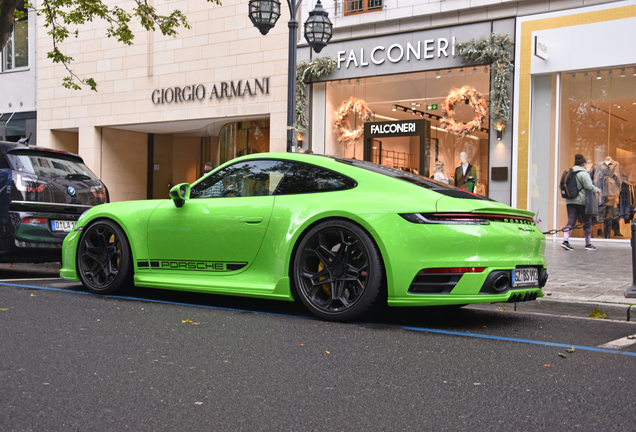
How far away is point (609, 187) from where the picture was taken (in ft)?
45.7

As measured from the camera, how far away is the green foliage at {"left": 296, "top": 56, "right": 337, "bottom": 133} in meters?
16.8

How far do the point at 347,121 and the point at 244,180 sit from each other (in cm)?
1160

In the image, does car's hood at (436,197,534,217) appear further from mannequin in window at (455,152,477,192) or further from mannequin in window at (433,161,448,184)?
mannequin in window at (455,152,477,192)

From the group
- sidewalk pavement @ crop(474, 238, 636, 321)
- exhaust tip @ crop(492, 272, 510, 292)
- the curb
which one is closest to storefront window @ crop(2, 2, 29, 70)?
sidewalk pavement @ crop(474, 238, 636, 321)

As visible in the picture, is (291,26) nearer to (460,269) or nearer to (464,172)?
(464,172)

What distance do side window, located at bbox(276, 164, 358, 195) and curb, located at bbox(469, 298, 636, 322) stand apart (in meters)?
2.02

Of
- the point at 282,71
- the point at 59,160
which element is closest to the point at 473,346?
the point at 59,160

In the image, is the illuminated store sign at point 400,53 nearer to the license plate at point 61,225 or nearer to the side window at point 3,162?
the license plate at point 61,225

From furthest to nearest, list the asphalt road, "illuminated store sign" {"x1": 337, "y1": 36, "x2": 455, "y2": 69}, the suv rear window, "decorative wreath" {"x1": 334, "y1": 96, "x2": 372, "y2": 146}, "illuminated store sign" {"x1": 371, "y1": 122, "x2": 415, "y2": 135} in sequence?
"decorative wreath" {"x1": 334, "y1": 96, "x2": 372, "y2": 146}, "illuminated store sign" {"x1": 371, "y1": 122, "x2": 415, "y2": 135}, "illuminated store sign" {"x1": 337, "y1": 36, "x2": 455, "y2": 69}, the suv rear window, the asphalt road

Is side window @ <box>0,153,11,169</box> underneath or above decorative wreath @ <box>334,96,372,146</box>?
underneath

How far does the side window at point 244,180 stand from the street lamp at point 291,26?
471 centimetres

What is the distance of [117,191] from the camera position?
2238cm

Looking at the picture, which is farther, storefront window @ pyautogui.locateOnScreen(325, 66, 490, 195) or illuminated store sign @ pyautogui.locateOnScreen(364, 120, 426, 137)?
illuminated store sign @ pyautogui.locateOnScreen(364, 120, 426, 137)

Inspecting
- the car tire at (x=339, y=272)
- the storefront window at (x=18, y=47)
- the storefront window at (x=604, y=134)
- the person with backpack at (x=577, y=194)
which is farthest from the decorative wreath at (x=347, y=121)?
the storefront window at (x=18, y=47)
